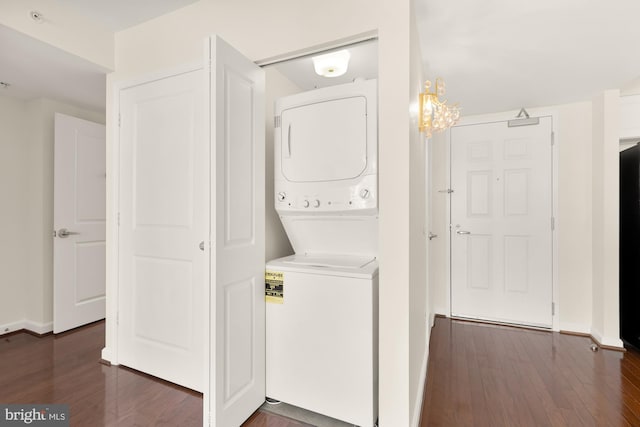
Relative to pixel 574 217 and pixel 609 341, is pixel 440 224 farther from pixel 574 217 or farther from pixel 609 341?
pixel 609 341

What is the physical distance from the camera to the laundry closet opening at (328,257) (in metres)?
1.66

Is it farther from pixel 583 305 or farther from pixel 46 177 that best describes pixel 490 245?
pixel 46 177

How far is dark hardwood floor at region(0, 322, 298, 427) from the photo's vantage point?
1.77m

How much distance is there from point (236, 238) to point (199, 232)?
457mm

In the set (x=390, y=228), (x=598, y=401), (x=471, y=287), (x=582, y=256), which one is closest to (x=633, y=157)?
(x=582, y=256)

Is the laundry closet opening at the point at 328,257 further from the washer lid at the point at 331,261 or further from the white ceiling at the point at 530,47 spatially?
the white ceiling at the point at 530,47

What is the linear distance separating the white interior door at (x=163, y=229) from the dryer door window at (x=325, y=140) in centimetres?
58

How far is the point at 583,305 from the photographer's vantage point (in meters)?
3.15

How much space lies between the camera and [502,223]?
342 centimetres

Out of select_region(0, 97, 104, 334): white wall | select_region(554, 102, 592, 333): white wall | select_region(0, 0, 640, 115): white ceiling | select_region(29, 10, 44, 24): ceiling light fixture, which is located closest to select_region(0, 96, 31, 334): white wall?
select_region(0, 97, 104, 334): white wall

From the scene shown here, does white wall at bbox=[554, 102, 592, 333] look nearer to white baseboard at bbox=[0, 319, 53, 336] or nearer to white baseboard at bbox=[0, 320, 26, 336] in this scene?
white baseboard at bbox=[0, 319, 53, 336]

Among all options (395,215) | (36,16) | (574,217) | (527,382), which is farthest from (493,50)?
(36,16)

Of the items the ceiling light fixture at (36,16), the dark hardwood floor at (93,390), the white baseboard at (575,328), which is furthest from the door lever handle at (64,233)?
the white baseboard at (575,328)

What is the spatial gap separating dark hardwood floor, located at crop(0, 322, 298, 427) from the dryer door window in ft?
4.74
